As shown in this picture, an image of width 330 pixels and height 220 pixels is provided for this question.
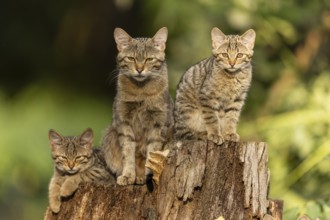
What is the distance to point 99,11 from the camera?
26922 millimetres

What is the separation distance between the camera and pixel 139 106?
12.3 m

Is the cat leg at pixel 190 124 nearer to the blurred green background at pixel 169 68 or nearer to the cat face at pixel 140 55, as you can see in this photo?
the cat face at pixel 140 55

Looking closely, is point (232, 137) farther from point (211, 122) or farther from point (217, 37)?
point (217, 37)

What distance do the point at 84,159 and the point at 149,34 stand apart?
37.7 ft

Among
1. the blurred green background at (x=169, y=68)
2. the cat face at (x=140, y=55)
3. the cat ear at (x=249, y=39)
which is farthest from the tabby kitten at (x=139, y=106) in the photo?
the blurred green background at (x=169, y=68)

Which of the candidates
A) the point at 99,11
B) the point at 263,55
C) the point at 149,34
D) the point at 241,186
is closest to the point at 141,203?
the point at 241,186

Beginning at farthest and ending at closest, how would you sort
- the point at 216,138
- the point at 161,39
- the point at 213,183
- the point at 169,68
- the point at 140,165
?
the point at 169,68 < the point at 140,165 < the point at 161,39 < the point at 216,138 < the point at 213,183

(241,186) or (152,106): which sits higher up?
(152,106)

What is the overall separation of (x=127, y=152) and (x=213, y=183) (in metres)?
1.27

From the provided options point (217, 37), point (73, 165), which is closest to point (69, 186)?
point (73, 165)

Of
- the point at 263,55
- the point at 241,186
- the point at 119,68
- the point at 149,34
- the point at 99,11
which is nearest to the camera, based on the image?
the point at 241,186

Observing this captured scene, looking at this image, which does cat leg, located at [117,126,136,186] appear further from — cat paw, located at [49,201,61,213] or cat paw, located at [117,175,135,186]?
cat paw, located at [49,201,61,213]

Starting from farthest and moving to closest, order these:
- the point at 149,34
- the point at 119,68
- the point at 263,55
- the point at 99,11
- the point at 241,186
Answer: the point at 99,11, the point at 149,34, the point at 263,55, the point at 119,68, the point at 241,186

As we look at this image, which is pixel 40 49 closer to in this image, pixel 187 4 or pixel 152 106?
pixel 187 4
